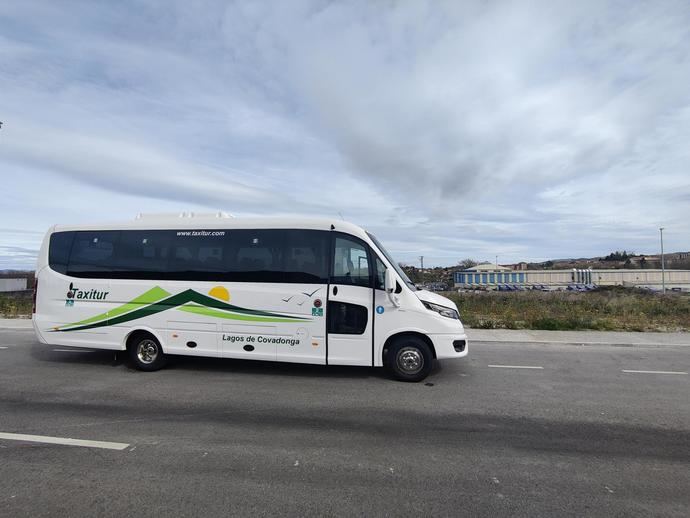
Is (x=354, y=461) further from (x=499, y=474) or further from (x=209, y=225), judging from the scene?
(x=209, y=225)

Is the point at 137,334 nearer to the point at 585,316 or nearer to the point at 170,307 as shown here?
the point at 170,307

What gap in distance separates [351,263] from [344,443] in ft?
10.0

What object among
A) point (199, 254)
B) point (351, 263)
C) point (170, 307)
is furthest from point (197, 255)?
point (351, 263)

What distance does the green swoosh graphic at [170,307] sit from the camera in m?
6.84

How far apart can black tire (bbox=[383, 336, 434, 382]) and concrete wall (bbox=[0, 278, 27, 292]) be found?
234 ft

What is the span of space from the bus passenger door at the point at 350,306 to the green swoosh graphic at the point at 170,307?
0.55 meters

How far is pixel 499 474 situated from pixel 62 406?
17.6 ft

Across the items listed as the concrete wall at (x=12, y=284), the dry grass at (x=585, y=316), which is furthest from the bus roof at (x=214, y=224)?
the concrete wall at (x=12, y=284)

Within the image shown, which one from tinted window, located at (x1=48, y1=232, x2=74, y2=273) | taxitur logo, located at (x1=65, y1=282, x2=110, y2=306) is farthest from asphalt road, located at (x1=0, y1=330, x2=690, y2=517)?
tinted window, located at (x1=48, y1=232, x2=74, y2=273)

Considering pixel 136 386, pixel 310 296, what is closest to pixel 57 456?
pixel 136 386

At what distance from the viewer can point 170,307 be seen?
23.5 feet

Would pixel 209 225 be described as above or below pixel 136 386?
above

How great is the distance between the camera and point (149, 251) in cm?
737

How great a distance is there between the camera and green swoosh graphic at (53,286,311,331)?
6836mm
